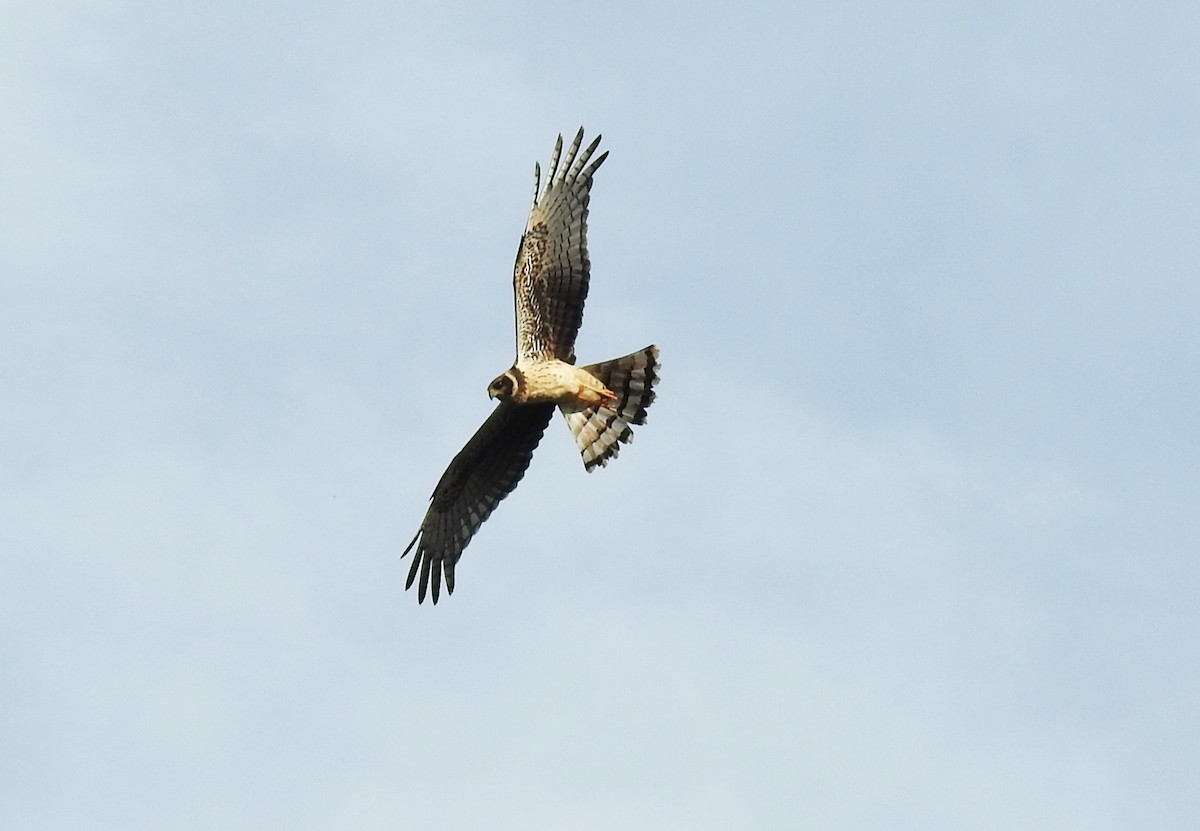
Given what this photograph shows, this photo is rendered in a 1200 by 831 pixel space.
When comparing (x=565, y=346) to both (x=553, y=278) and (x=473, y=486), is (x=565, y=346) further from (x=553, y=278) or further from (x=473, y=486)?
(x=473, y=486)

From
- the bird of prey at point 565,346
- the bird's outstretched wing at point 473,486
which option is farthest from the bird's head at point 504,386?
the bird's outstretched wing at point 473,486

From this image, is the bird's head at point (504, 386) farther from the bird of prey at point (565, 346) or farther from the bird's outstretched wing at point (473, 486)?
the bird's outstretched wing at point (473, 486)

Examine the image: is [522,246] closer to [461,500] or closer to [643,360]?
[643,360]

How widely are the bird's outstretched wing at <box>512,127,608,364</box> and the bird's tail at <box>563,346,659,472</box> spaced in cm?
35

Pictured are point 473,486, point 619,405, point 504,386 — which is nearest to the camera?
point 504,386

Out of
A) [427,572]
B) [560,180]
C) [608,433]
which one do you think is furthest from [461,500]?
[560,180]

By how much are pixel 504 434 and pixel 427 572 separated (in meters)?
1.51

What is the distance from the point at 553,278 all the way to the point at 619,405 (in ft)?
3.65

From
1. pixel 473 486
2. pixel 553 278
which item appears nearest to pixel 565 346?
pixel 553 278

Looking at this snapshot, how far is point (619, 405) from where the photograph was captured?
53.9 ft

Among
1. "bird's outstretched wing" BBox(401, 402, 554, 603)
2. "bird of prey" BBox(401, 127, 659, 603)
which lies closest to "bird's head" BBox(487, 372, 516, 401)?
"bird of prey" BBox(401, 127, 659, 603)

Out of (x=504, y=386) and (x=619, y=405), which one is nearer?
(x=504, y=386)

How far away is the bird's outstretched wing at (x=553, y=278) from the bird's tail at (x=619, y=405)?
355 mm

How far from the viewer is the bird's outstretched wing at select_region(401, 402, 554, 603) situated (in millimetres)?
17156
